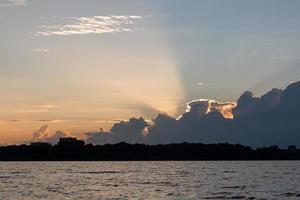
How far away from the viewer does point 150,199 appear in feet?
245

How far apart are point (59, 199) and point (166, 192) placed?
58.3ft

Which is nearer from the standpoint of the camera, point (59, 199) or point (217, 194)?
point (59, 199)

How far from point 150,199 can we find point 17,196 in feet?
56.8

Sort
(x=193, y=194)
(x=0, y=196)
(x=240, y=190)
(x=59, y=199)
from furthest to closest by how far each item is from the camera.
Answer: (x=240, y=190)
(x=193, y=194)
(x=0, y=196)
(x=59, y=199)

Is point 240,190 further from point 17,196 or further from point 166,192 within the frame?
point 17,196

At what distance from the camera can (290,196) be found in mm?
80812

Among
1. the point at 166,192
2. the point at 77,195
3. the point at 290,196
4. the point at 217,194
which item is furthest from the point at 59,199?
the point at 290,196

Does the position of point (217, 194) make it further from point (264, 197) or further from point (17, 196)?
point (17, 196)

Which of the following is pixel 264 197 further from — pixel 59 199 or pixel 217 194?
pixel 59 199

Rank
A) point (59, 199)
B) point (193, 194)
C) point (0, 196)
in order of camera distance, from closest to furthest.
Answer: point (59, 199) < point (0, 196) < point (193, 194)

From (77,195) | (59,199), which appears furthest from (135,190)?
(59,199)

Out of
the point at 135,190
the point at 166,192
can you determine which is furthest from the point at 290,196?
the point at 135,190

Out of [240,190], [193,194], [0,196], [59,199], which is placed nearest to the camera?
[59,199]

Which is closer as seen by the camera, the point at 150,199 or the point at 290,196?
the point at 150,199
